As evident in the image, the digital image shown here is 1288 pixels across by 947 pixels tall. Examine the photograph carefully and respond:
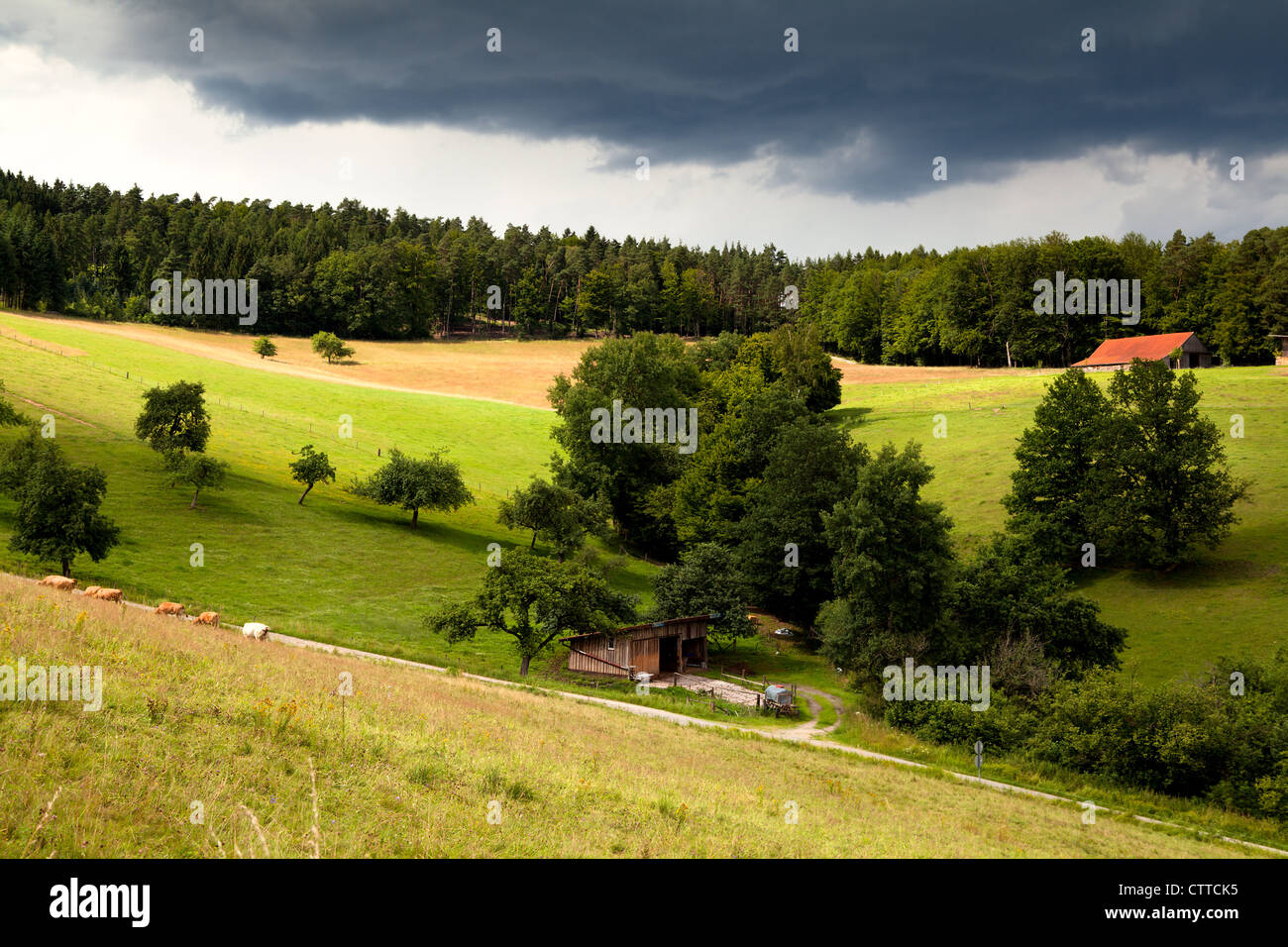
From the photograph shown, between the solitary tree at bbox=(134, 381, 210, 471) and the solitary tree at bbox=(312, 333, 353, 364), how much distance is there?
68.5 metres

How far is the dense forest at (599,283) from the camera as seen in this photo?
124m

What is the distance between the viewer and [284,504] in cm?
6122

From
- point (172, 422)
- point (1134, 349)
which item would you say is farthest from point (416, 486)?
point (1134, 349)

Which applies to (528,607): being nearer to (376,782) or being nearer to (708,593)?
(708,593)

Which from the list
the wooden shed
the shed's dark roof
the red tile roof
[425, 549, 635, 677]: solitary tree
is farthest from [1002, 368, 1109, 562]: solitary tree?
the red tile roof

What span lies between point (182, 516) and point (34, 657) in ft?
147

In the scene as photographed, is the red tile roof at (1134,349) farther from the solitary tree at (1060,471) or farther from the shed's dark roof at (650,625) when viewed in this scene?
the shed's dark roof at (650,625)

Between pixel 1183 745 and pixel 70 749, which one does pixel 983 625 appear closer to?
pixel 1183 745

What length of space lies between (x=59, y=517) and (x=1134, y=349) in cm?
12278

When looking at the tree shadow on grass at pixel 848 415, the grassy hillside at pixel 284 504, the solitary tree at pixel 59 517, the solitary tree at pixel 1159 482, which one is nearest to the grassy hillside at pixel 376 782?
the solitary tree at pixel 59 517

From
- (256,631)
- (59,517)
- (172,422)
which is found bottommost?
(256,631)

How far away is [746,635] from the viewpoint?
51406mm
